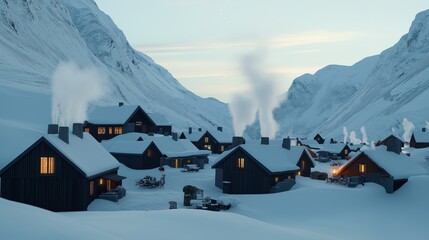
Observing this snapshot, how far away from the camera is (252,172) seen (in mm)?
47469

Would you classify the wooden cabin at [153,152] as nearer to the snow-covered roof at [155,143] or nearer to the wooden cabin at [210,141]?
the snow-covered roof at [155,143]

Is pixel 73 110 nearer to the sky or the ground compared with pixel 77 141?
nearer to the sky

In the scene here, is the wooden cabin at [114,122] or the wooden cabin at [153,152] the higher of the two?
the wooden cabin at [114,122]

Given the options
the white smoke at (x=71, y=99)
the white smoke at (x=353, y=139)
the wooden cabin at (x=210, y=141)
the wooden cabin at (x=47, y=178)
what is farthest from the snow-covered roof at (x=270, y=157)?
the white smoke at (x=353, y=139)

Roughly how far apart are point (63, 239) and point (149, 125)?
72.8 metres

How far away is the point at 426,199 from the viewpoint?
131 feet

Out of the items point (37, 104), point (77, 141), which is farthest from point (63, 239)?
point (37, 104)

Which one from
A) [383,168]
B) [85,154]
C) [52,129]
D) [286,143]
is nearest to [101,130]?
[286,143]

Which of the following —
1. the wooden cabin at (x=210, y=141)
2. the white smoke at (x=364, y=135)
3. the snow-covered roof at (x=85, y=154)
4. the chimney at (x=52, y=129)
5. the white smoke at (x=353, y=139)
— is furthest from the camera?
the white smoke at (x=364, y=135)

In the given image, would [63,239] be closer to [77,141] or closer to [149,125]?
[77,141]

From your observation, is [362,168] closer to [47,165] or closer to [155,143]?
[155,143]

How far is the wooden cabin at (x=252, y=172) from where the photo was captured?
4675 cm

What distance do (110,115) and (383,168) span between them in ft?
170

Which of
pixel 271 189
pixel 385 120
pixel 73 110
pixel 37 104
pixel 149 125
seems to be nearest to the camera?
pixel 271 189
